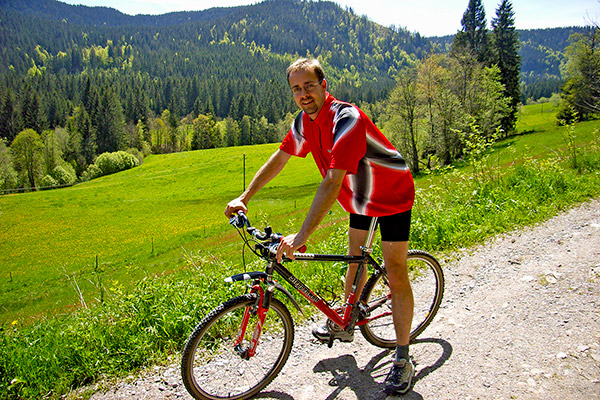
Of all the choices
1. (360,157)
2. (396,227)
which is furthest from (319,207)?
(396,227)

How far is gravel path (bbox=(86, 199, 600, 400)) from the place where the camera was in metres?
3.19

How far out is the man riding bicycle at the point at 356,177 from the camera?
2.82 metres

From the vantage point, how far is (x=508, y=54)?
58.3 metres

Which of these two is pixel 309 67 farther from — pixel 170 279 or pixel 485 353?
pixel 170 279

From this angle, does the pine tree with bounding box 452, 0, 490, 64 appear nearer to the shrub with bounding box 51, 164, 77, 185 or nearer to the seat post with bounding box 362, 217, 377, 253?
the seat post with bounding box 362, 217, 377, 253

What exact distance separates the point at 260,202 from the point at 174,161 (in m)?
46.8

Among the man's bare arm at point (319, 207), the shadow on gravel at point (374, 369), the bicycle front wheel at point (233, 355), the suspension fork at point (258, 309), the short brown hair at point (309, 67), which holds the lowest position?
the shadow on gravel at point (374, 369)


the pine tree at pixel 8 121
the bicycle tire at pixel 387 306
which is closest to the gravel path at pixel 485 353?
the bicycle tire at pixel 387 306

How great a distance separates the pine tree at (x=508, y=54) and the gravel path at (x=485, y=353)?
197 ft

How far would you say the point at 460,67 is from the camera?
4556cm

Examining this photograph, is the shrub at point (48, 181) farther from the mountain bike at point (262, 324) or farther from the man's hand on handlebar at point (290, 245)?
the man's hand on handlebar at point (290, 245)

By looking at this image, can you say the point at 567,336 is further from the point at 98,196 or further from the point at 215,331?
the point at 98,196

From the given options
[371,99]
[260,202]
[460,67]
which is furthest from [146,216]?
[371,99]

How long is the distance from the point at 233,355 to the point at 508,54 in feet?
222
